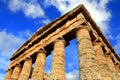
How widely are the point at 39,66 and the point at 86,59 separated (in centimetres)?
596

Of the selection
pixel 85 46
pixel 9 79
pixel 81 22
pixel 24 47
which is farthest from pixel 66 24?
pixel 9 79

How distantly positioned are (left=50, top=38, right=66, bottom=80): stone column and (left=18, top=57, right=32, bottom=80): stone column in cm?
452

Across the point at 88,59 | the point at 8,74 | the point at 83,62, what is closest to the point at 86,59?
the point at 88,59

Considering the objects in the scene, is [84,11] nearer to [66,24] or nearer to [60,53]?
[66,24]

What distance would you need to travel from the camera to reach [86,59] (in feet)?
41.7

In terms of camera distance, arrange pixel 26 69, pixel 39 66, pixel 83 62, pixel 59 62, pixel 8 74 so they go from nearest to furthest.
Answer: pixel 83 62
pixel 59 62
pixel 39 66
pixel 26 69
pixel 8 74

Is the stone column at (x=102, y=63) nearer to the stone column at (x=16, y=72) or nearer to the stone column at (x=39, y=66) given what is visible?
the stone column at (x=39, y=66)

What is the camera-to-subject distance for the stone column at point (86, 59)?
11.7 metres

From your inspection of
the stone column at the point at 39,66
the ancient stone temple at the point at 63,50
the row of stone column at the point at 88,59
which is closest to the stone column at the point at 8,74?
the ancient stone temple at the point at 63,50

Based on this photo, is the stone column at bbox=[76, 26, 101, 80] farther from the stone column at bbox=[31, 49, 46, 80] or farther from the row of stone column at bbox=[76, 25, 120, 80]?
the stone column at bbox=[31, 49, 46, 80]

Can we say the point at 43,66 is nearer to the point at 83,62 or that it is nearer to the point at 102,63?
the point at 102,63

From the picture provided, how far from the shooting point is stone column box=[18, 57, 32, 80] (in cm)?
1822

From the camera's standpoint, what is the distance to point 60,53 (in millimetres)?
15594

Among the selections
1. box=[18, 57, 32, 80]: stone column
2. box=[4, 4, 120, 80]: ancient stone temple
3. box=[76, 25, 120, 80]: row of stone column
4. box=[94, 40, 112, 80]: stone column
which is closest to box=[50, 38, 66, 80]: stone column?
box=[4, 4, 120, 80]: ancient stone temple
